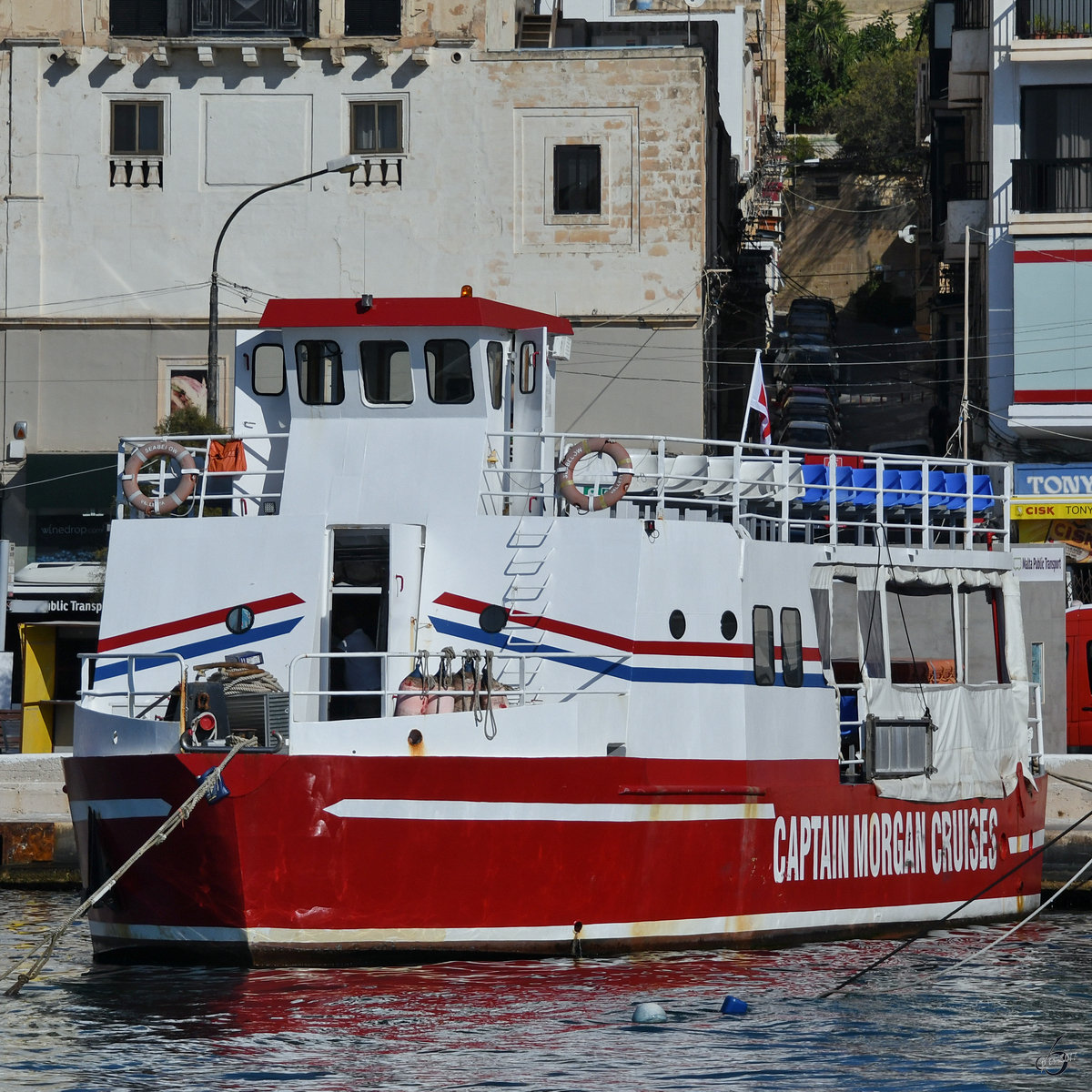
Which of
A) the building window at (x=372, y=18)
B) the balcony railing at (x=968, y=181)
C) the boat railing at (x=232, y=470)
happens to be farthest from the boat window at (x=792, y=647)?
the building window at (x=372, y=18)

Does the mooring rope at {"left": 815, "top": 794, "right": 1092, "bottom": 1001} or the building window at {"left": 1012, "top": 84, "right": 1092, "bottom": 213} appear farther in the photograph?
the building window at {"left": 1012, "top": 84, "right": 1092, "bottom": 213}

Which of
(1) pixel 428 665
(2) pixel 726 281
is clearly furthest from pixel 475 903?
(2) pixel 726 281

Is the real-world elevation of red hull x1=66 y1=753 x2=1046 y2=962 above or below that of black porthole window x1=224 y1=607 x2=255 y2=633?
below

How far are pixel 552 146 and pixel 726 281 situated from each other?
8.24 m

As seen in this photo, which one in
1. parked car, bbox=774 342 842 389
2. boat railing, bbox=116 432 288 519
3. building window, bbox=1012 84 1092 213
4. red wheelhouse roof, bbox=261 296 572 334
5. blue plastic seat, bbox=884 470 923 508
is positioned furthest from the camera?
parked car, bbox=774 342 842 389

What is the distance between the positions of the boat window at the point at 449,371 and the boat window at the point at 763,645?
3503mm

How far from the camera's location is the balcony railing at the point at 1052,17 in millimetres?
40469

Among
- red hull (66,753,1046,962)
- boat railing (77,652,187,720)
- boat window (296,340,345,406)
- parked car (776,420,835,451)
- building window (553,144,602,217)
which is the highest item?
building window (553,144,602,217)

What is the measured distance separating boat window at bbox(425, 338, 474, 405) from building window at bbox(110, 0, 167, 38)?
26478mm

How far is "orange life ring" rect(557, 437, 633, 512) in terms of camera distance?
61.3 feet

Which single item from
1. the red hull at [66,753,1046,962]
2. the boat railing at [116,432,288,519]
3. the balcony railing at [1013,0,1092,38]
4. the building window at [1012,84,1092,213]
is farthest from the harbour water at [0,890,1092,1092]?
the balcony railing at [1013,0,1092,38]

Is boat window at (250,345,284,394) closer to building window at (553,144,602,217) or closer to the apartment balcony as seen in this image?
building window at (553,144,602,217)

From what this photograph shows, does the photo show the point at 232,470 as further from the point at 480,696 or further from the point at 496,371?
the point at 480,696

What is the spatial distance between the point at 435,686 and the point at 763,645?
3615 millimetres
